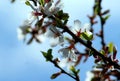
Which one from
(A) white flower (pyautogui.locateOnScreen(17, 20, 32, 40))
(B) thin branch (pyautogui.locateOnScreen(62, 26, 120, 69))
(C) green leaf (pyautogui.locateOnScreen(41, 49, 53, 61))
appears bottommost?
(B) thin branch (pyautogui.locateOnScreen(62, 26, 120, 69))

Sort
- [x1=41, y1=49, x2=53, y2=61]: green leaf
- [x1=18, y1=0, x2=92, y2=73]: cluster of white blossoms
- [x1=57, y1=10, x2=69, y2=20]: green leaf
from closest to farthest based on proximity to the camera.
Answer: [x1=18, y1=0, x2=92, y2=73]: cluster of white blossoms → [x1=57, y1=10, x2=69, y2=20]: green leaf → [x1=41, y1=49, x2=53, y2=61]: green leaf

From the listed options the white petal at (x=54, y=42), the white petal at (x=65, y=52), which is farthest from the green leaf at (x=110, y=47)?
the white petal at (x=54, y=42)

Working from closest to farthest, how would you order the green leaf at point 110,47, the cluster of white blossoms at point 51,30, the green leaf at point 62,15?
the cluster of white blossoms at point 51,30, the green leaf at point 62,15, the green leaf at point 110,47

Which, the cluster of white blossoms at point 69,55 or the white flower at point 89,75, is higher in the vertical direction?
the cluster of white blossoms at point 69,55

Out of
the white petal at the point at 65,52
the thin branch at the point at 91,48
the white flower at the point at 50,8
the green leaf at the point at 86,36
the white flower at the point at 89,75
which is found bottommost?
the white flower at the point at 89,75

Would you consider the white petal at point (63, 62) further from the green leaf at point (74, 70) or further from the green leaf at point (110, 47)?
the green leaf at point (110, 47)

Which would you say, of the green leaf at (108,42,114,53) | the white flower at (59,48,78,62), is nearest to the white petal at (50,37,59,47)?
the white flower at (59,48,78,62)

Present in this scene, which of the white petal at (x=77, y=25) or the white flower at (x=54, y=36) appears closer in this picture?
the white flower at (x=54, y=36)

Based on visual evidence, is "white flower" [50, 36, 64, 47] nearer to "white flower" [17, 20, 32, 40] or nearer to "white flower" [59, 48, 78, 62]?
"white flower" [59, 48, 78, 62]

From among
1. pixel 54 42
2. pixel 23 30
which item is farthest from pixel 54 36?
pixel 23 30

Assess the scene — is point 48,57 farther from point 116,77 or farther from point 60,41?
point 116,77

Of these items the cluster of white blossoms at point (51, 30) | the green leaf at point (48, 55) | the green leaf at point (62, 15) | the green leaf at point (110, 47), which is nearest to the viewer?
the cluster of white blossoms at point (51, 30)
